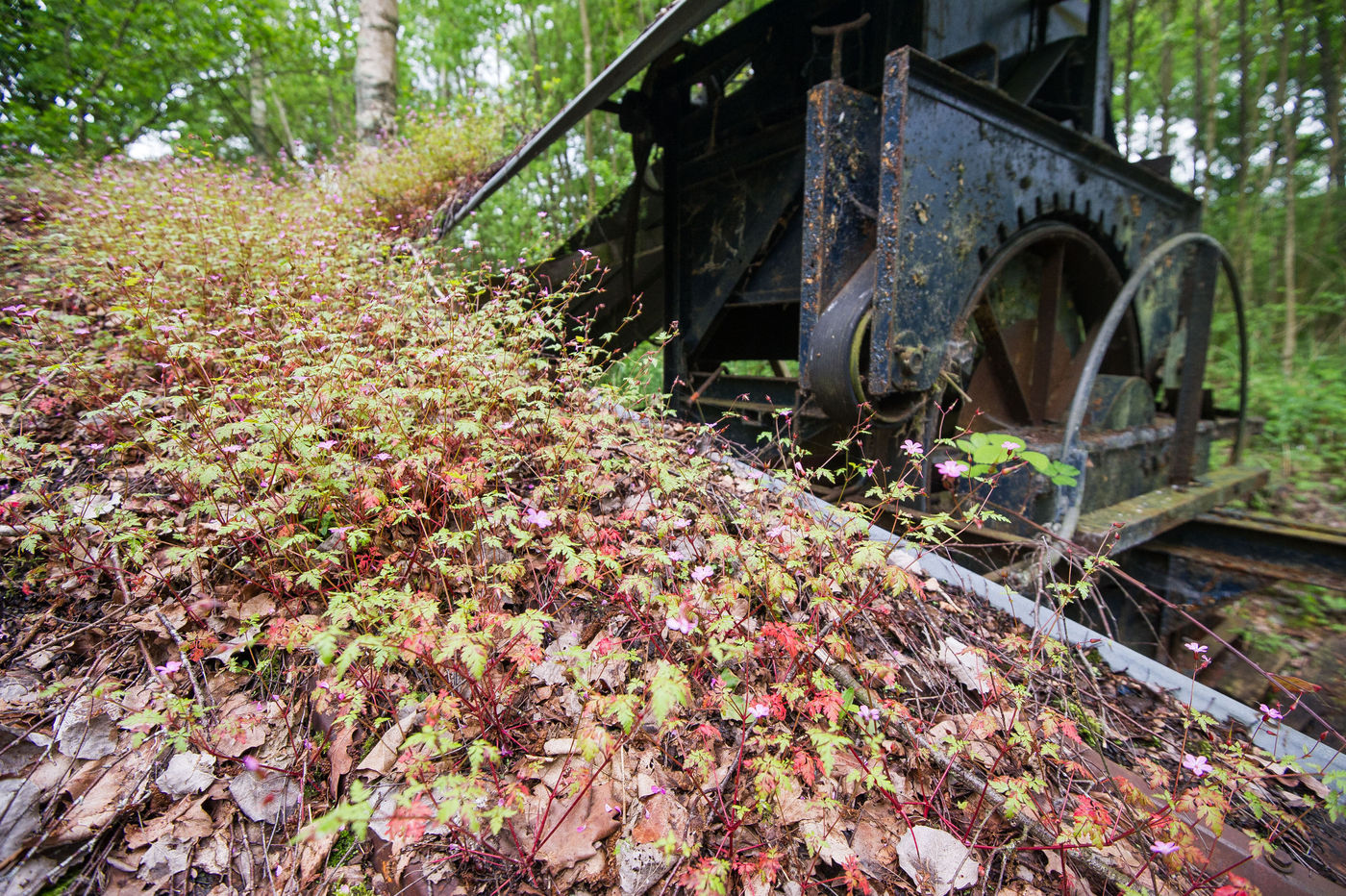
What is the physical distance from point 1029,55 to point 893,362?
113 inches

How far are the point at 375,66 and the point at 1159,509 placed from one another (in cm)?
913

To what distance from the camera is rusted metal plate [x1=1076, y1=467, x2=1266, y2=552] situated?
2979 millimetres

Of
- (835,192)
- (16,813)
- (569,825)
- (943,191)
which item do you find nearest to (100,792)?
(16,813)

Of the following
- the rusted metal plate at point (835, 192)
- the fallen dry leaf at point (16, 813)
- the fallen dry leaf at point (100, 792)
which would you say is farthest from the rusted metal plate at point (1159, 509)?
the fallen dry leaf at point (16, 813)

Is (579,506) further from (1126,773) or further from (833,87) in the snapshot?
(833,87)

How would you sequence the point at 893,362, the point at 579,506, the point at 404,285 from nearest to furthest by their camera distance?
the point at 579,506
the point at 893,362
the point at 404,285

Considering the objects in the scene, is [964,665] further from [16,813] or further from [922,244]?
[16,813]

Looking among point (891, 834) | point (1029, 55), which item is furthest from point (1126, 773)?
point (1029, 55)

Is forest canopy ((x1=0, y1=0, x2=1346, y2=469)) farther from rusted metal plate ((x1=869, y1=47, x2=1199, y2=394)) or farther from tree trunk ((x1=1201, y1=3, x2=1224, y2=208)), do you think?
rusted metal plate ((x1=869, y1=47, x2=1199, y2=394))

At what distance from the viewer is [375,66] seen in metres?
7.32

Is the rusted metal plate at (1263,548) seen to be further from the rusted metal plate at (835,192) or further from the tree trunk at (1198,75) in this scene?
the tree trunk at (1198,75)

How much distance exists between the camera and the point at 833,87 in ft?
8.34

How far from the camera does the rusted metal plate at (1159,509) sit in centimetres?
298

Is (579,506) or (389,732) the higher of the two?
(579,506)
